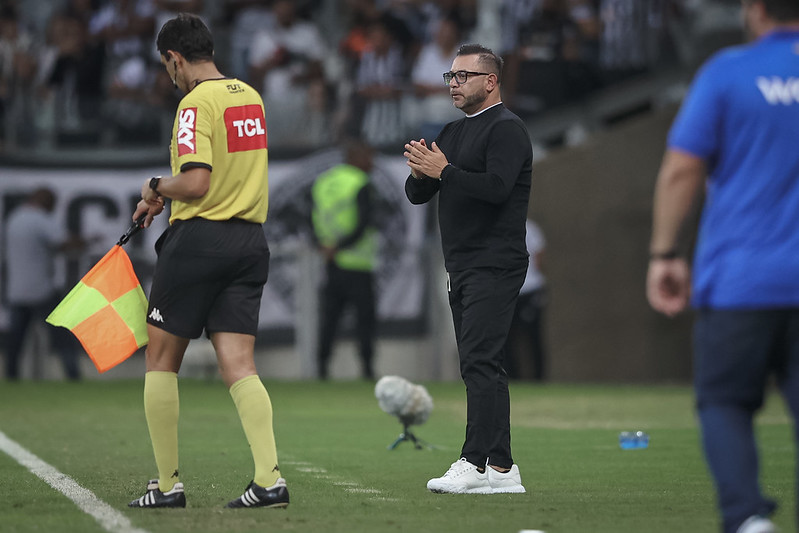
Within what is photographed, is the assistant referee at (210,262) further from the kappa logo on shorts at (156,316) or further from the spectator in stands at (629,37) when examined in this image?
the spectator in stands at (629,37)

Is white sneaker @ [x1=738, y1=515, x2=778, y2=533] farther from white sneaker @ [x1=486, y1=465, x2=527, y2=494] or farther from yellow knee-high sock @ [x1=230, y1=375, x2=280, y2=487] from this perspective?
white sneaker @ [x1=486, y1=465, x2=527, y2=494]

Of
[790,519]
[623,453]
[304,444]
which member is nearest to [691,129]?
[790,519]

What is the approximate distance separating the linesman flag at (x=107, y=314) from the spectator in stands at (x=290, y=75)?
1029 centimetres

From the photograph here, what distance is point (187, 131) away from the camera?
593 centimetres

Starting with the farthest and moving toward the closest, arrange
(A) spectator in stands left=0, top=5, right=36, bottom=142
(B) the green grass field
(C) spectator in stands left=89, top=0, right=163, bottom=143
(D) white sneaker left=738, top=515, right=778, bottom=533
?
(C) spectator in stands left=89, top=0, right=163, bottom=143, (A) spectator in stands left=0, top=5, right=36, bottom=142, (B) the green grass field, (D) white sneaker left=738, top=515, right=778, bottom=533

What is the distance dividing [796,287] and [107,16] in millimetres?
15551

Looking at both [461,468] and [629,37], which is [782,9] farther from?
[629,37]

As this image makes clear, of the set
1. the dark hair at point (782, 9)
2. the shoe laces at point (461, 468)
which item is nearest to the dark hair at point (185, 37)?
the shoe laces at point (461, 468)

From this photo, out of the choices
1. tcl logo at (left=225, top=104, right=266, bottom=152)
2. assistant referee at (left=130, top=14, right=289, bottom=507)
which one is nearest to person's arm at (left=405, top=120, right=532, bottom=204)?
tcl logo at (left=225, top=104, right=266, bottom=152)

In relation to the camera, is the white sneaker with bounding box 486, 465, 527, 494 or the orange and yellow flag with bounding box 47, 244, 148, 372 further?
the white sneaker with bounding box 486, 465, 527, 494

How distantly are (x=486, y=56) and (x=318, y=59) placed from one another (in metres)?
11.5

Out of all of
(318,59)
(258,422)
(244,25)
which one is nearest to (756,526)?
(258,422)

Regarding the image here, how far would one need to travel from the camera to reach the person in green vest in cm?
1582

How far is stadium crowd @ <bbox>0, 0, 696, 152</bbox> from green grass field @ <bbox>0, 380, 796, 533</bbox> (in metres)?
3.65
